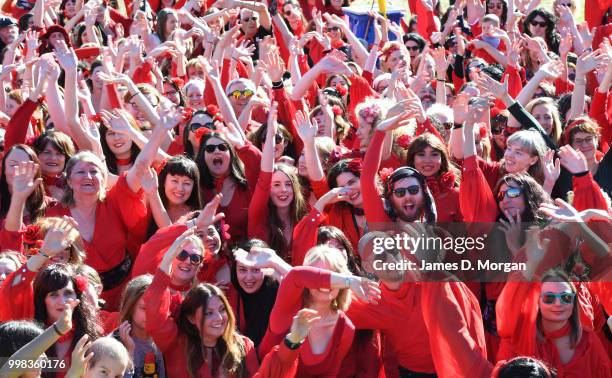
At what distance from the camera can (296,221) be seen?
6.16 metres

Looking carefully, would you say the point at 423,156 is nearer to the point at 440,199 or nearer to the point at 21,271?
the point at 440,199

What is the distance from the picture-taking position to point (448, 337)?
186 inches

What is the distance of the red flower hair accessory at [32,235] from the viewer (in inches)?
216

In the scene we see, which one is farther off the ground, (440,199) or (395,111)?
(395,111)

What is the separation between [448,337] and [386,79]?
12.9ft

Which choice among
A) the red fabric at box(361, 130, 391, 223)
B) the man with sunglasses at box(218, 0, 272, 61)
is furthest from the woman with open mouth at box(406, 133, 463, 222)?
the man with sunglasses at box(218, 0, 272, 61)

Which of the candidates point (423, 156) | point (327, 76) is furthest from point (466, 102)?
point (327, 76)

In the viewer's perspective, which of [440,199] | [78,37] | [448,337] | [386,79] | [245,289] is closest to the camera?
[448,337]

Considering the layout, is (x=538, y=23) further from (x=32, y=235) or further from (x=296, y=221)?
(x=32, y=235)

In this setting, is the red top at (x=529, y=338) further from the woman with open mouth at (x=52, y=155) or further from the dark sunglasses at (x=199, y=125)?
the woman with open mouth at (x=52, y=155)

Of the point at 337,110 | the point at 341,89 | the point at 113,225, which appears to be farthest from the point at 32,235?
the point at 341,89

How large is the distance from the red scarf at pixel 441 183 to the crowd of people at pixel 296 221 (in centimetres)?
2

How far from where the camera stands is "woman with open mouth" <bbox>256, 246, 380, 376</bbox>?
488cm

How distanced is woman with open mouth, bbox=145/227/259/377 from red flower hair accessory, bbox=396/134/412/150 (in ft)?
6.31
